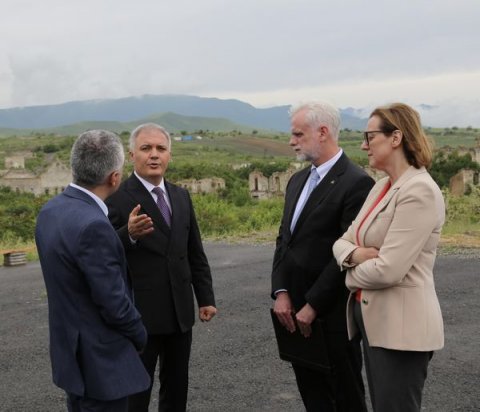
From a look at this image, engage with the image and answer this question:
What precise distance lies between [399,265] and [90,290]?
54.5 inches

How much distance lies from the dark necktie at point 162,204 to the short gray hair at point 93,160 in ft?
3.05

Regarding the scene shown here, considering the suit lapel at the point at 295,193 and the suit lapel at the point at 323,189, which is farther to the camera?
the suit lapel at the point at 295,193

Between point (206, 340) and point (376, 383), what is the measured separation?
3.67 meters

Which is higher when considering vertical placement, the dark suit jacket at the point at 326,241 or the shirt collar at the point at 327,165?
the shirt collar at the point at 327,165

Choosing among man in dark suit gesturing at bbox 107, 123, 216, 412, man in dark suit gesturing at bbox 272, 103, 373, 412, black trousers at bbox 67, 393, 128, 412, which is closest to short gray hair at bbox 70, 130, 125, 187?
man in dark suit gesturing at bbox 107, 123, 216, 412

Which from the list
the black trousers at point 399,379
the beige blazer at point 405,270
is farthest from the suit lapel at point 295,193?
the black trousers at point 399,379

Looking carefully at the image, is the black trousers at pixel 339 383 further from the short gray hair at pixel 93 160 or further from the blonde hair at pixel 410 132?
the short gray hair at pixel 93 160

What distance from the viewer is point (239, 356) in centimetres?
606

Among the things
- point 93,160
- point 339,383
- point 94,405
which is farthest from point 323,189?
point 94,405

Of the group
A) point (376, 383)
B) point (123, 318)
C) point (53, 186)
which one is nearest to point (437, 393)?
point (376, 383)

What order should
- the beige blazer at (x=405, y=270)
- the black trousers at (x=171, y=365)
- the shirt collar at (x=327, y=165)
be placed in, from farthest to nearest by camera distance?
the black trousers at (x=171, y=365) < the shirt collar at (x=327, y=165) < the beige blazer at (x=405, y=270)

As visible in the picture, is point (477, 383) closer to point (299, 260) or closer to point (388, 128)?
point (299, 260)

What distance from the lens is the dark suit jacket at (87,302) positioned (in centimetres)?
291

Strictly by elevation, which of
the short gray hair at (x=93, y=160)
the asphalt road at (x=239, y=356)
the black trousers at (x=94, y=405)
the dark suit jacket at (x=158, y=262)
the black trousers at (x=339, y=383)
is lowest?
the asphalt road at (x=239, y=356)
